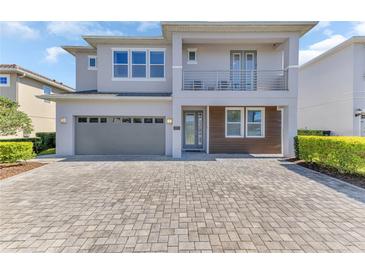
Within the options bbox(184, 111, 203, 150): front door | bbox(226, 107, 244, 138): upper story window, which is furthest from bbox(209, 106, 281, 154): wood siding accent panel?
bbox(184, 111, 203, 150): front door

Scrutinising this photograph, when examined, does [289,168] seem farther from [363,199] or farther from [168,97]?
[168,97]

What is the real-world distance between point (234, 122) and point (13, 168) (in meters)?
11.2

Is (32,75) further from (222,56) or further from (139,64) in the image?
(222,56)

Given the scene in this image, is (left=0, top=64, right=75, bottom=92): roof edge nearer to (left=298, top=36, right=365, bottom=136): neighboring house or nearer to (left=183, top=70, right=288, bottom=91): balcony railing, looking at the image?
(left=183, top=70, right=288, bottom=91): balcony railing

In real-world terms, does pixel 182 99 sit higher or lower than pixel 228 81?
lower

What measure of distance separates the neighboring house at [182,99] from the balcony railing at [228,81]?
0.06 metres

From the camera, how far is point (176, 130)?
37.7 ft

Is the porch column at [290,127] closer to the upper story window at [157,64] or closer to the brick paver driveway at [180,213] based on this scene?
the brick paver driveway at [180,213]

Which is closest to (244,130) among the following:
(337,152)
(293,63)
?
(293,63)

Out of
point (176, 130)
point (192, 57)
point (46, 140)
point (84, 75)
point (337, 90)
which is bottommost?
point (46, 140)

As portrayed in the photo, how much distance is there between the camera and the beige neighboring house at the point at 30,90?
16891mm

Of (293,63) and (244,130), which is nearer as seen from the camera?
(293,63)

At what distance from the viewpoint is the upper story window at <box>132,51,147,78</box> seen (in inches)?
516

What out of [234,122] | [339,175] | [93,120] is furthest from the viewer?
[234,122]
